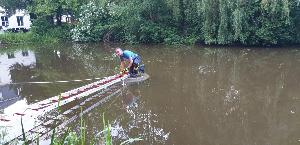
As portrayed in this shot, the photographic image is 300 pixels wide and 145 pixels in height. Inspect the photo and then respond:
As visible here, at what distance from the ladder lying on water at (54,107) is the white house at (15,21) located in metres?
24.8

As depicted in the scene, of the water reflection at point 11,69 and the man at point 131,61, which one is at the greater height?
the man at point 131,61

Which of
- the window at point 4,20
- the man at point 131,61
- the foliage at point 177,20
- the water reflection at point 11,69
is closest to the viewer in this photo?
the water reflection at point 11,69

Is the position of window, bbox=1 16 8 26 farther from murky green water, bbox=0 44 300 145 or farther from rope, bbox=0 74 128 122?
rope, bbox=0 74 128 122

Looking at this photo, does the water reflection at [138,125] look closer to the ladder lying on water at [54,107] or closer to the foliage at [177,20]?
the ladder lying on water at [54,107]

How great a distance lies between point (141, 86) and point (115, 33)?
13.7 metres

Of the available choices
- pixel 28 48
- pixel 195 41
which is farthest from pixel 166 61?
pixel 28 48

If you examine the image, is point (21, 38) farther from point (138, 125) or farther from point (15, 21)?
point (138, 125)

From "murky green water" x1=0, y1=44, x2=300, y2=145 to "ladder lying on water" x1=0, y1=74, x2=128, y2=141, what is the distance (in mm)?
187

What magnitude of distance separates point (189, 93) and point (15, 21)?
26.9 metres

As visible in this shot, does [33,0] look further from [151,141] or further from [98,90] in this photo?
[151,141]

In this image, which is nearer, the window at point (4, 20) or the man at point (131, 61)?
the man at point (131, 61)

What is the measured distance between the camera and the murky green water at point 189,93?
8016mm

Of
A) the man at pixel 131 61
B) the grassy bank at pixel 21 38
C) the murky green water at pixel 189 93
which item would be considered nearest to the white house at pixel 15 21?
the grassy bank at pixel 21 38

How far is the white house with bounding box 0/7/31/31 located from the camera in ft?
110
